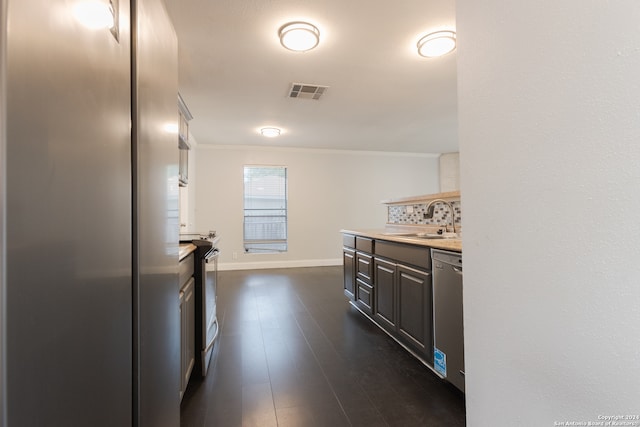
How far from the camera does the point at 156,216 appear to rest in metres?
0.99

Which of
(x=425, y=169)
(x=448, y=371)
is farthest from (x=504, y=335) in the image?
(x=425, y=169)

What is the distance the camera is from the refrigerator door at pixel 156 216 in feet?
2.81

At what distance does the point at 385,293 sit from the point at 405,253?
531 millimetres

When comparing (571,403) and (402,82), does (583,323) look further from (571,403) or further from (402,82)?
(402,82)

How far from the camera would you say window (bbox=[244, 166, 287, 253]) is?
6.01 meters

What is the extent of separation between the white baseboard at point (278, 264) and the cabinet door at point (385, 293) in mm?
3429

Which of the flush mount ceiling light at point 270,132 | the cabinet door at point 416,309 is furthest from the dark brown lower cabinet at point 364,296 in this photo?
the flush mount ceiling light at point 270,132

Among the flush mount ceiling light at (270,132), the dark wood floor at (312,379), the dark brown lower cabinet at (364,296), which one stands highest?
the flush mount ceiling light at (270,132)

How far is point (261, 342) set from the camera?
101 inches

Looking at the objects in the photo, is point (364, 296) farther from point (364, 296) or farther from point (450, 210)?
point (450, 210)

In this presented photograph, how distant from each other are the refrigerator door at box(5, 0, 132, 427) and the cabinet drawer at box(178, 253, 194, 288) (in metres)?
0.88

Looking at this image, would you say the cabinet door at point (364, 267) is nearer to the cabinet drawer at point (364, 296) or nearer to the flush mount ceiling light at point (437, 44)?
the cabinet drawer at point (364, 296)

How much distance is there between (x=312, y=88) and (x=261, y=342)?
2.48m

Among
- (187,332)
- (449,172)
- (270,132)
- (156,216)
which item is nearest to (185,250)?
(187,332)
